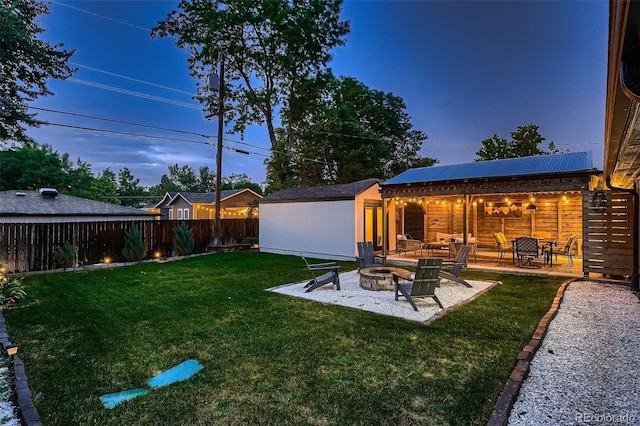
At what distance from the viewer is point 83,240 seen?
1104 cm

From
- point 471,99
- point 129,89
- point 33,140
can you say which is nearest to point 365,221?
point 129,89

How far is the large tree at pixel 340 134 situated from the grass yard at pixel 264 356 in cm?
1634

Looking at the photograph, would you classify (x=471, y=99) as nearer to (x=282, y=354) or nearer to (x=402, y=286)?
(x=402, y=286)

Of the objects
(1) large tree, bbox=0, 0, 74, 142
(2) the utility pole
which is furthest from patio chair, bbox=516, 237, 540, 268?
(1) large tree, bbox=0, 0, 74, 142

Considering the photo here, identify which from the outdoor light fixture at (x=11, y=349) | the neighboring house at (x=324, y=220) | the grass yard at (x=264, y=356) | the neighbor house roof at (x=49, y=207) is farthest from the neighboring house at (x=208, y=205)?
the outdoor light fixture at (x=11, y=349)

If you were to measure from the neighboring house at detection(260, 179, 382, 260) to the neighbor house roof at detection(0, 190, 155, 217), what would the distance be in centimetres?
794

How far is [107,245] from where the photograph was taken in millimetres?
11625

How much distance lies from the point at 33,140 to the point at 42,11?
18.4ft

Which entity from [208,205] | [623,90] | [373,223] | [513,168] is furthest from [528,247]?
[208,205]

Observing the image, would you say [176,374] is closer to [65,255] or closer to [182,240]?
[65,255]

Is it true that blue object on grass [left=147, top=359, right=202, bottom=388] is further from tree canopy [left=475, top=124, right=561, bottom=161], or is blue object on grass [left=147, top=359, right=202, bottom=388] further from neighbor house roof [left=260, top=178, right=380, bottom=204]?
tree canopy [left=475, top=124, right=561, bottom=161]

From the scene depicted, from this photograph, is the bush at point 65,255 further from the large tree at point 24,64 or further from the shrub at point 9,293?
the large tree at point 24,64

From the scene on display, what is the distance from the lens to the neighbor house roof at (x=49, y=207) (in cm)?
1326

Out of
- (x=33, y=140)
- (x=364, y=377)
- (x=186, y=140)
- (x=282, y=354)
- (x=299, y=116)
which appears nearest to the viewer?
(x=364, y=377)
